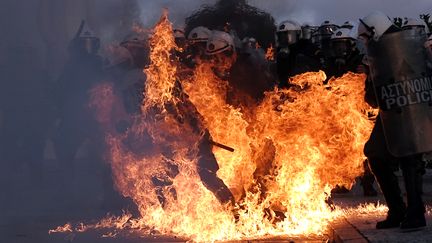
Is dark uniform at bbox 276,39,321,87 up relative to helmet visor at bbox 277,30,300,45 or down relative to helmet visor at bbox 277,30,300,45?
down

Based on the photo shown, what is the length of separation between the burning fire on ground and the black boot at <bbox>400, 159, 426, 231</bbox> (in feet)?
4.21

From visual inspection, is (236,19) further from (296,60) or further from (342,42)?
(296,60)

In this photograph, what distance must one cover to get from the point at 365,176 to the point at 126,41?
4832 mm

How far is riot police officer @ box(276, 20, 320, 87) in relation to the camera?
1122 cm

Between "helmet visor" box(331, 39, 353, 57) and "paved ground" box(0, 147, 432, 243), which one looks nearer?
"paved ground" box(0, 147, 432, 243)

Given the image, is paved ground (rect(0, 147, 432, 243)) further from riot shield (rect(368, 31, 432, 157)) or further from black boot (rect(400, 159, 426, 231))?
riot shield (rect(368, 31, 432, 157))

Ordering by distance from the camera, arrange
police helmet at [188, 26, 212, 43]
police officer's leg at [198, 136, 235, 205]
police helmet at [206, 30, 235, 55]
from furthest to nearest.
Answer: police helmet at [188, 26, 212, 43], police helmet at [206, 30, 235, 55], police officer's leg at [198, 136, 235, 205]

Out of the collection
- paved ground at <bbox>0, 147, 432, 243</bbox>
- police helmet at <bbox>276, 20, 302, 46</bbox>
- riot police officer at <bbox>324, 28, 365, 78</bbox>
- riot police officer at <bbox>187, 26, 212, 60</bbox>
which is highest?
police helmet at <bbox>276, 20, 302, 46</bbox>

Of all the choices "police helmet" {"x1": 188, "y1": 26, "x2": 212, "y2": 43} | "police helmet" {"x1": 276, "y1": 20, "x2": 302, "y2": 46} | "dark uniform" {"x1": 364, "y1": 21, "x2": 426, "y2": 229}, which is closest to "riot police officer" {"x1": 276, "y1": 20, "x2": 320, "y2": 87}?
"police helmet" {"x1": 276, "y1": 20, "x2": 302, "y2": 46}

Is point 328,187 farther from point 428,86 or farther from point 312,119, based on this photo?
point 428,86

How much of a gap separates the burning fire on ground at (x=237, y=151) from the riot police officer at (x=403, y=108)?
1.31m

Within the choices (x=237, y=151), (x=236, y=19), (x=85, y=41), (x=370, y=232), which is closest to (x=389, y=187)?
(x=370, y=232)

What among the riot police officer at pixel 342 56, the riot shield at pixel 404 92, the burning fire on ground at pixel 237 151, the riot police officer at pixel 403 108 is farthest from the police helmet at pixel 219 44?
the riot shield at pixel 404 92

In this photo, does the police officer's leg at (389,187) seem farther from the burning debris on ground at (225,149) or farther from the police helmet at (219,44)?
the police helmet at (219,44)
